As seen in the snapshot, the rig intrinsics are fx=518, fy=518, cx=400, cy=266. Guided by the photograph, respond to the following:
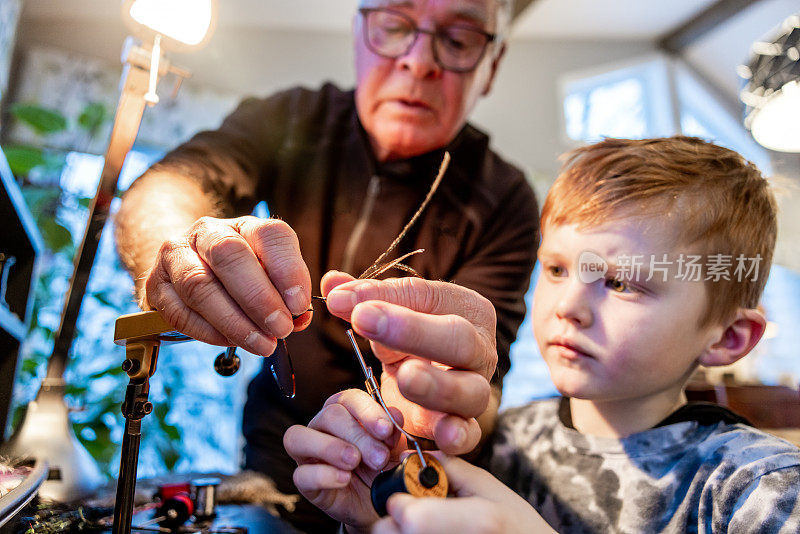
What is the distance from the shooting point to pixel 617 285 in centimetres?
42

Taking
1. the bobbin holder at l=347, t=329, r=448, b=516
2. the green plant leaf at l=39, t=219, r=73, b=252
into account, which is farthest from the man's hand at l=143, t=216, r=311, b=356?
the green plant leaf at l=39, t=219, r=73, b=252

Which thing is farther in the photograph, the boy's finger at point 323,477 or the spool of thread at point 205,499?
the spool of thread at point 205,499

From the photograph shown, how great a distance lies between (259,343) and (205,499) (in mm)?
284

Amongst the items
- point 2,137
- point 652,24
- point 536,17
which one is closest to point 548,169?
point 652,24

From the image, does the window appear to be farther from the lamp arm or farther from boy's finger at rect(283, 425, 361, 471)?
the lamp arm

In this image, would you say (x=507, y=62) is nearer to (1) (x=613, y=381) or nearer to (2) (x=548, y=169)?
(2) (x=548, y=169)

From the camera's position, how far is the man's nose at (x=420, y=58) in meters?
0.53

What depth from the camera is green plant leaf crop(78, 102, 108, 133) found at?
0.70 meters

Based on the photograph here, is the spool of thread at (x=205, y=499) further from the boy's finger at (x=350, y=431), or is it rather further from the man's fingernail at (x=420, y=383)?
the man's fingernail at (x=420, y=383)

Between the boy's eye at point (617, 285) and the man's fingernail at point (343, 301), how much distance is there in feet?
0.76

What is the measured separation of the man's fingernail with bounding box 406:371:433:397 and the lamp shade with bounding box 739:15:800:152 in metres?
0.48

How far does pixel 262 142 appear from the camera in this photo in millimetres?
627

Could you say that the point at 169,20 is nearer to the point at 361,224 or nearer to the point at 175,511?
the point at 361,224

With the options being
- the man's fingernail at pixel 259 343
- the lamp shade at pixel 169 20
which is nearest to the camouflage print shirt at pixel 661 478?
the man's fingernail at pixel 259 343
